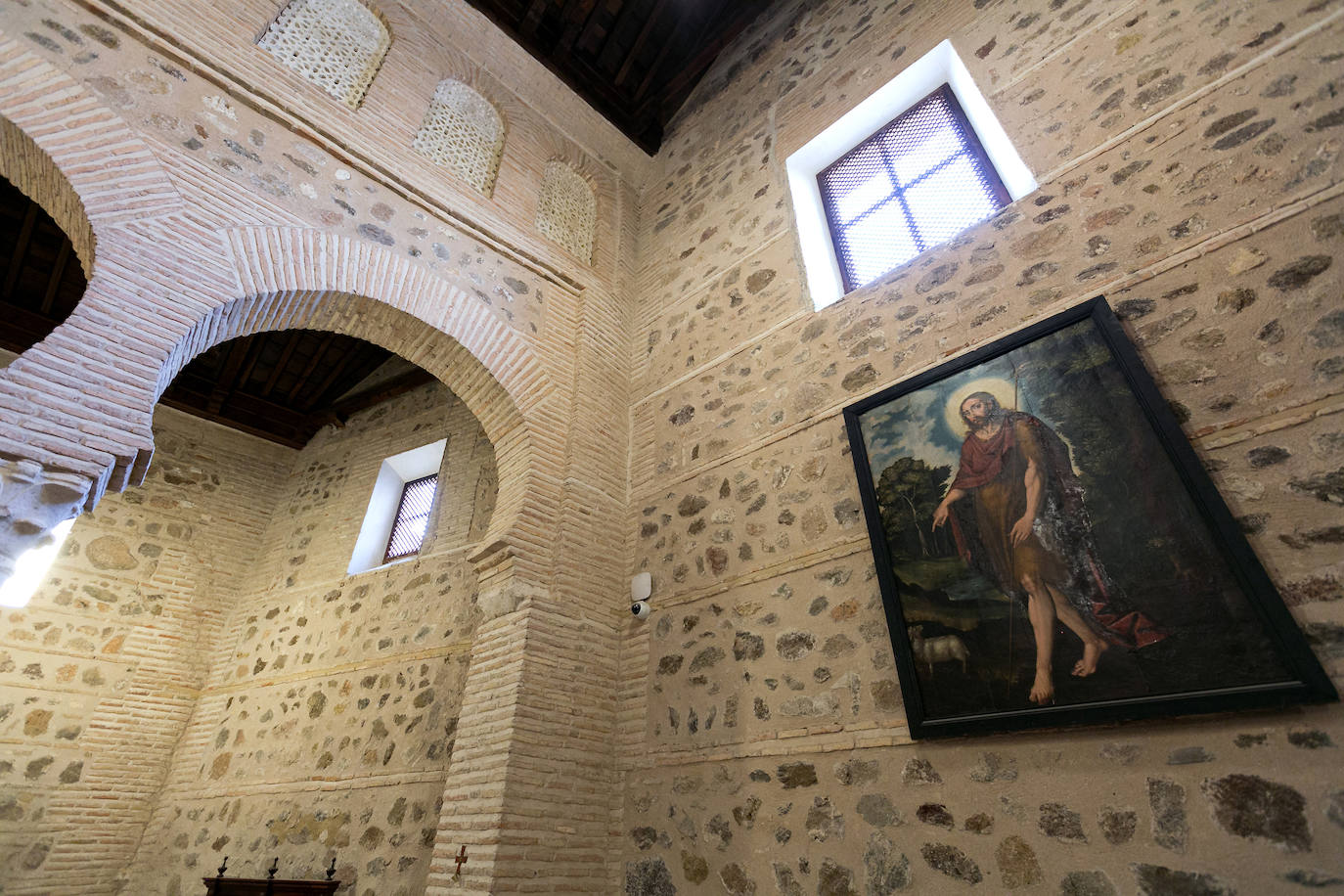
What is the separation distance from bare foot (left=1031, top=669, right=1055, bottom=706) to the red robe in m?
0.28

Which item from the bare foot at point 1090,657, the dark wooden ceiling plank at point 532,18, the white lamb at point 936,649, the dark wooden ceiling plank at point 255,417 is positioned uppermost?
the dark wooden ceiling plank at point 532,18

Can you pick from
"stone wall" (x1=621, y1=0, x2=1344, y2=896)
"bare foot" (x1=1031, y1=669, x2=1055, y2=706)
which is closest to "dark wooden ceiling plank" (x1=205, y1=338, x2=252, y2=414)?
"stone wall" (x1=621, y1=0, x2=1344, y2=896)

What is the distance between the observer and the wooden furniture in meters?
4.65

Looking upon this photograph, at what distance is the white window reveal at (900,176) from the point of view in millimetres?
4059

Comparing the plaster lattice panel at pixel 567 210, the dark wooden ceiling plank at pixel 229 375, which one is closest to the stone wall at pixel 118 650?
the dark wooden ceiling plank at pixel 229 375

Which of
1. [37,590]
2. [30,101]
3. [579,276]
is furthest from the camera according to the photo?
[37,590]

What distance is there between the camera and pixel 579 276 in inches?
222

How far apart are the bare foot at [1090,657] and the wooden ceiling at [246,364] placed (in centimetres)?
696

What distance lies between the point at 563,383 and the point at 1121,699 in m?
3.97

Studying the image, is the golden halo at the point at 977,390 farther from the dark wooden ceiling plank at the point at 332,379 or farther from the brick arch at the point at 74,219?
the dark wooden ceiling plank at the point at 332,379

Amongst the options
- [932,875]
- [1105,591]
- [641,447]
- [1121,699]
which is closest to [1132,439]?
[1105,591]

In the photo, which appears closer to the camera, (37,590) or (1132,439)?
(1132,439)

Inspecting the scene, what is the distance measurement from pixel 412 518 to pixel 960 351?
229 inches

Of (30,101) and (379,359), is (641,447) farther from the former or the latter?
(379,359)
